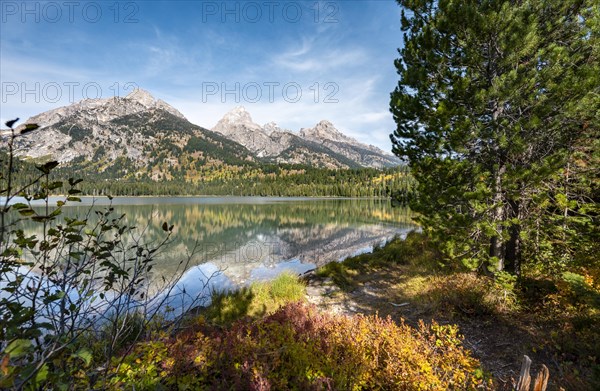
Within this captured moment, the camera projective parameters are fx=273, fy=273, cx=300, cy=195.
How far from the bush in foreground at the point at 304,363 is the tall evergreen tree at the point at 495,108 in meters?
3.44

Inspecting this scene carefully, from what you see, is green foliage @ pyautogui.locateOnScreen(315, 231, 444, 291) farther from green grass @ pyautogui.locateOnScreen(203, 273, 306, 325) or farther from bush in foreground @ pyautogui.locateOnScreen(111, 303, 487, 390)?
bush in foreground @ pyautogui.locateOnScreen(111, 303, 487, 390)

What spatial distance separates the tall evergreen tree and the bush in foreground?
135 inches

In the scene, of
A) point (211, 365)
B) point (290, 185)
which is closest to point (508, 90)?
point (211, 365)

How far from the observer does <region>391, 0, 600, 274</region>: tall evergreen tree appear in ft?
19.4

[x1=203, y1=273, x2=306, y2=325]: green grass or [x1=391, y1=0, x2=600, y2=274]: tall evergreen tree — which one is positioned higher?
[x1=391, y1=0, x2=600, y2=274]: tall evergreen tree

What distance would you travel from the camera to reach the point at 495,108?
22.5ft

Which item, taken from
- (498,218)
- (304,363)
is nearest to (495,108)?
(498,218)

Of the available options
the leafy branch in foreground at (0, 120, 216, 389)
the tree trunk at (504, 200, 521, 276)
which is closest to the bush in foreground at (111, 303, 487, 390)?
the leafy branch in foreground at (0, 120, 216, 389)

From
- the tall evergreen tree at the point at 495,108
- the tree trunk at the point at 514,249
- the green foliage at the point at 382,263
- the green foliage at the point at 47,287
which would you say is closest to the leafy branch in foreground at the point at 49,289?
the green foliage at the point at 47,287

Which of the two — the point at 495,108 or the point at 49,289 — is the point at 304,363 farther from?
the point at 495,108

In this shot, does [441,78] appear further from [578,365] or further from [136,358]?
[136,358]

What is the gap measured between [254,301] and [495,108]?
8.78 metres

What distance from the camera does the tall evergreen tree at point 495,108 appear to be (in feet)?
19.4

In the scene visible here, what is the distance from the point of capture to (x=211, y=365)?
3898 millimetres
